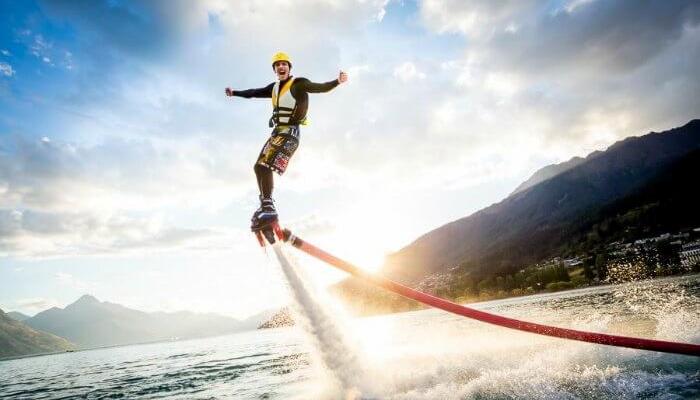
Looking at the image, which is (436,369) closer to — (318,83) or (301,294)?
(301,294)

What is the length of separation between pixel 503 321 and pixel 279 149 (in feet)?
18.7

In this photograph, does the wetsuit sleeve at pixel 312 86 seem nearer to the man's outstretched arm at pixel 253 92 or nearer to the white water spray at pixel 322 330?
the man's outstretched arm at pixel 253 92

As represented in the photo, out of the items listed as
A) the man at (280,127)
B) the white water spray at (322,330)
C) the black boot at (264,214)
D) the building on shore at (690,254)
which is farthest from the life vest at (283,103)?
the building on shore at (690,254)

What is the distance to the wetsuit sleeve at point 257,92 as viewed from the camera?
856 cm

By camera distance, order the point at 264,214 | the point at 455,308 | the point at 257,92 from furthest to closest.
A: the point at 257,92 → the point at 264,214 → the point at 455,308

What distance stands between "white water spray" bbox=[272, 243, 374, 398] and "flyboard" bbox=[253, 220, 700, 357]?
80 cm

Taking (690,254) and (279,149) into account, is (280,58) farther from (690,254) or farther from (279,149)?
(690,254)

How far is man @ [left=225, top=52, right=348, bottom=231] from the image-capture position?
8.10 metres

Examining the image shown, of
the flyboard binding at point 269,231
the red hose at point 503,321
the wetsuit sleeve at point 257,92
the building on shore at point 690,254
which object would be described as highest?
the wetsuit sleeve at point 257,92

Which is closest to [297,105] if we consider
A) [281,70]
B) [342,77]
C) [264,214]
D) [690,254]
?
[281,70]

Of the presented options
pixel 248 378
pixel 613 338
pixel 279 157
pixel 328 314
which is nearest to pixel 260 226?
Answer: pixel 279 157

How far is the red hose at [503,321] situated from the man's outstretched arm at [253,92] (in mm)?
3034

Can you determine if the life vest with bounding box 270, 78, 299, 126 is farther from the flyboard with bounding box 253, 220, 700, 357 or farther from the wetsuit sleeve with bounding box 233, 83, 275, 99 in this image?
the flyboard with bounding box 253, 220, 700, 357

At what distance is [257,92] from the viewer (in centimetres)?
863
